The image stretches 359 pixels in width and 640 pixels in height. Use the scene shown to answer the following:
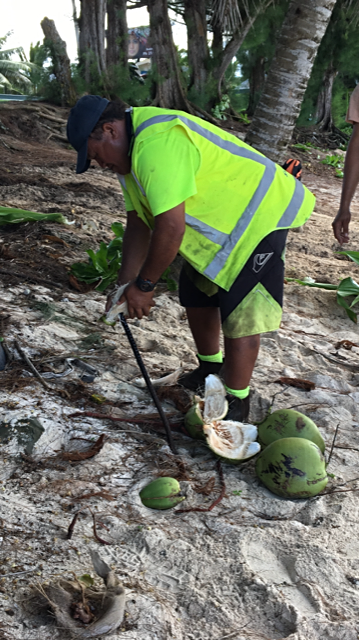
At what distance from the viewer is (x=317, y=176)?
37.8 ft

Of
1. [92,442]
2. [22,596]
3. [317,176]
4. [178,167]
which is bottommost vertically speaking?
[317,176]

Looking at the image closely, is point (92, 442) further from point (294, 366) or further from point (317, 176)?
point (317, 176)

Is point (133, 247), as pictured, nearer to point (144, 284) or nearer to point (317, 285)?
point (144, 284)

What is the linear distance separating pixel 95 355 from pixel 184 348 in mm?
652

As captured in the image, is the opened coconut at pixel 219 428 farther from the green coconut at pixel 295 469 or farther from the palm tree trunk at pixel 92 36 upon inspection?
the palm tree trunk at pixel 92 36

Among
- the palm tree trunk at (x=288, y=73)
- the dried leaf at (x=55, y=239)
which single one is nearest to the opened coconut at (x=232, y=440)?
the dried leaf at (x=55, y=239)

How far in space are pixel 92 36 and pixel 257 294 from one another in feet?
36.9

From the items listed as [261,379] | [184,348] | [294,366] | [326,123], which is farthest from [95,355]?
[326,123]

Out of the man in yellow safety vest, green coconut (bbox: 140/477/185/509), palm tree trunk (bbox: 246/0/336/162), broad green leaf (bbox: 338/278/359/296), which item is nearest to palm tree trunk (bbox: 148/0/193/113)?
palm tree trunk (bbox: 246/0/336/162)

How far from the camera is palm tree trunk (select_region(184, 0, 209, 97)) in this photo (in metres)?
12.7

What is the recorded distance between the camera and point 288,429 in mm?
2443

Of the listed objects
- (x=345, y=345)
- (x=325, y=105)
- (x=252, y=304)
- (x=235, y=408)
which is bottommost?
(x=345, y=345)

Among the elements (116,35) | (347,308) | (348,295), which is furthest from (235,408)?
(116,35)

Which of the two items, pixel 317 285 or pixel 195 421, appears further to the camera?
pixel 317 285
